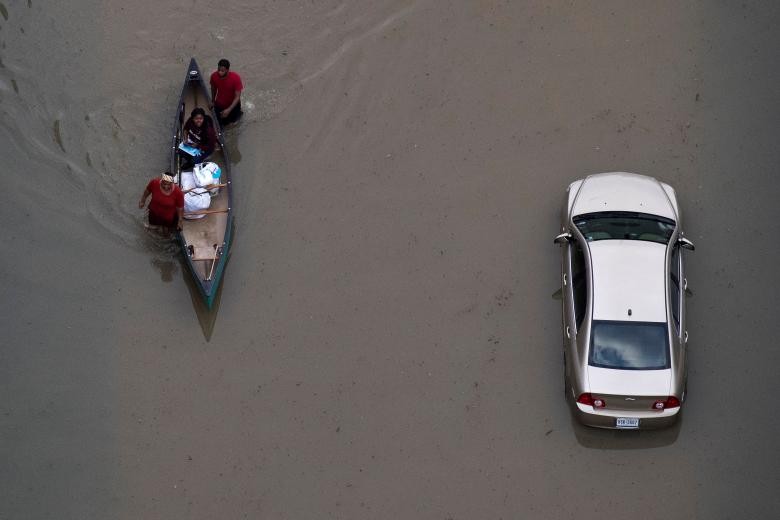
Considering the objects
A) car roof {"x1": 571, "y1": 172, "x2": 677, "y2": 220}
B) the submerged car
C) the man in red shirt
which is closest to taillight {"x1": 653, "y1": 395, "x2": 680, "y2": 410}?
the submerged car

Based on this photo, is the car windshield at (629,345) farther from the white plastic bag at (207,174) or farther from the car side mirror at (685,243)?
the white plastic bag at (207,174)

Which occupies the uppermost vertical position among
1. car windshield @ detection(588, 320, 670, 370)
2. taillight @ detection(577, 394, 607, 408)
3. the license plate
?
car windshield @ detection(588, 320, 670, 370)

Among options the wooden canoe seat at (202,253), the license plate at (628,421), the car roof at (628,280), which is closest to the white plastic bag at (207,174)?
the wooden canoe seat at (202,253)

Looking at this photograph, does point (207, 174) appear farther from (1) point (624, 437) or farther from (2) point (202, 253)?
(1) point (624, 437)

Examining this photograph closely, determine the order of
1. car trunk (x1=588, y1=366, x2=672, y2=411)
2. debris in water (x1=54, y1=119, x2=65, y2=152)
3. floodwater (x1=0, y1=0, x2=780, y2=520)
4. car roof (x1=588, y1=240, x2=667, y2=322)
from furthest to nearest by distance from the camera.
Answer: debris in water (x1=54, y1=119, x2=65, y2=152)
floodwater (x1=0, y1=0, x2=780, y2=520)
car roof (x1=588, y1=240, x2=667, y2=322)
car trunk (x1=588, y1=366, x2=672, y2=411)

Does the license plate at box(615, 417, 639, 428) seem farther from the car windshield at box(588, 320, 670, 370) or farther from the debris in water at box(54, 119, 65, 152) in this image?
the debris in water at box(54, 119, 65, 152)

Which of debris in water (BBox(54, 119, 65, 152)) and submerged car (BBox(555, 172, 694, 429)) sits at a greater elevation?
debris in water (BBox(54, 119, 65, 152))

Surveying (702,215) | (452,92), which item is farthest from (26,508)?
(702,215)

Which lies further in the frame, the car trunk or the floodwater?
the floodwater
